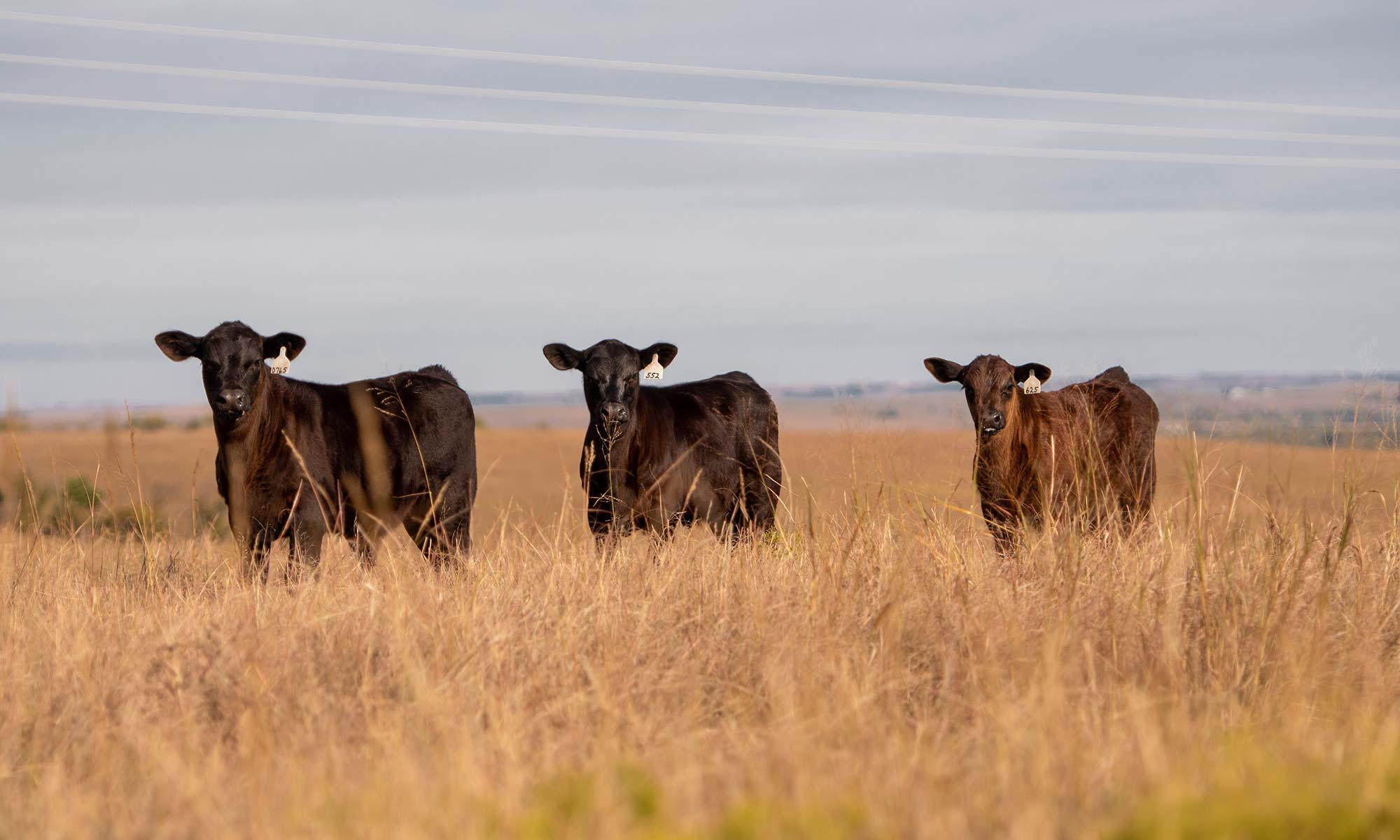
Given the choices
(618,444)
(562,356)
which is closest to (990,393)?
(618,444)

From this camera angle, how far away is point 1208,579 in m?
6.53

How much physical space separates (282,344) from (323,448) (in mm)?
822

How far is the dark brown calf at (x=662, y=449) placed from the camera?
388 inches

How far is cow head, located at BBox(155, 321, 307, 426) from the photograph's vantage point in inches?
343

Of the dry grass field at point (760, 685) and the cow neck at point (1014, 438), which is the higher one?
the cow neck at point (1014, 438)

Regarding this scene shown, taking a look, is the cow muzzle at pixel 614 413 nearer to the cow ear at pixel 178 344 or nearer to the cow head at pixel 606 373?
the cow head at pixel 606 373

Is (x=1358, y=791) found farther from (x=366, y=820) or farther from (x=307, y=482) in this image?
(x=307, y=482)

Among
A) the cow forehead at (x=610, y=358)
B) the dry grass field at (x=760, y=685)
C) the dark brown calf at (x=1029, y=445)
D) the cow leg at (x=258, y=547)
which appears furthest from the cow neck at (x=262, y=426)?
the dark brown calf at (x=1029, y=445)

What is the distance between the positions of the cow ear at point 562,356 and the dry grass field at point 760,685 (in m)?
2.24

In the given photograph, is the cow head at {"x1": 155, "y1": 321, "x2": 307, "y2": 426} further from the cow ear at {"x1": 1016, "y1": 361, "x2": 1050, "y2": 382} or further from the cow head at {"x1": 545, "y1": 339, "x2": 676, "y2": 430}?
the cow ear at {"x1": 1016, "y1": 361, "x2": 1050, "y2": 382}

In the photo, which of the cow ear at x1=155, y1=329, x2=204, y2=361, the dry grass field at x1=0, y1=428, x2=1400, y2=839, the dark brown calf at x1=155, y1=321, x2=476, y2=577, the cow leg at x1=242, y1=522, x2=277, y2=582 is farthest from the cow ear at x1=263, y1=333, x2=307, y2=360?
the dry grass field at x1=0, y1=428, x2=1400, y2=839

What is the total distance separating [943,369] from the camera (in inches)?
431

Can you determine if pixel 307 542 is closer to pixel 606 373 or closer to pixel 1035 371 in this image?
pixel 606 373

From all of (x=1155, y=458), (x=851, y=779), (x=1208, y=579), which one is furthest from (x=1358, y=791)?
(x=1155, y=458)
